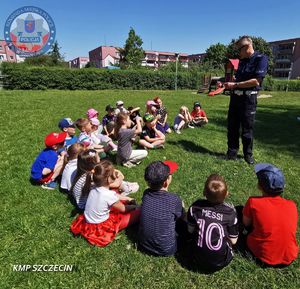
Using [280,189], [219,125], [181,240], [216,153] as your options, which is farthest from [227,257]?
[219,125]

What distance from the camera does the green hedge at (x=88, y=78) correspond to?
2439 cm

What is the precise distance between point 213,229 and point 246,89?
11.1 feet

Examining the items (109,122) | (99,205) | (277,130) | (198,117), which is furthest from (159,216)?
(277,130)

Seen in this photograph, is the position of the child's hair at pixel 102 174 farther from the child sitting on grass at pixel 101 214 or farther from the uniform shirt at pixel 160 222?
the uniform shirt at pixel 160 222

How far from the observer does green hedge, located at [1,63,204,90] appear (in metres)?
24.4

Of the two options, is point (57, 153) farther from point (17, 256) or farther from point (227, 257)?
point (227, 257)

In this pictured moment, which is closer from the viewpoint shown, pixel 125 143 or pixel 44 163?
pixel 44 163

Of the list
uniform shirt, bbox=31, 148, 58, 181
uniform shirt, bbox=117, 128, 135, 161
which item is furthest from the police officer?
uniform shirt, bbox=31, 148, 58, 181

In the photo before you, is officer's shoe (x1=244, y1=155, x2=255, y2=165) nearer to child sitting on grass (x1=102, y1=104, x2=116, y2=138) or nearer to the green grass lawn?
the green grass lawn

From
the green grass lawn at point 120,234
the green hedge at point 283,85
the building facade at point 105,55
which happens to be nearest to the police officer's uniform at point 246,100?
the green grass lawn at point 120,234

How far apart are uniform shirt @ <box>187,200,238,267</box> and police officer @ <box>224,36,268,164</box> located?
2.99 metres

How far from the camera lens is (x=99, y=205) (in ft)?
10.4

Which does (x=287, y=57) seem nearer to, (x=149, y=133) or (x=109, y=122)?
(x=109, y=122)

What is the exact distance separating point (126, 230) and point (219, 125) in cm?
704
